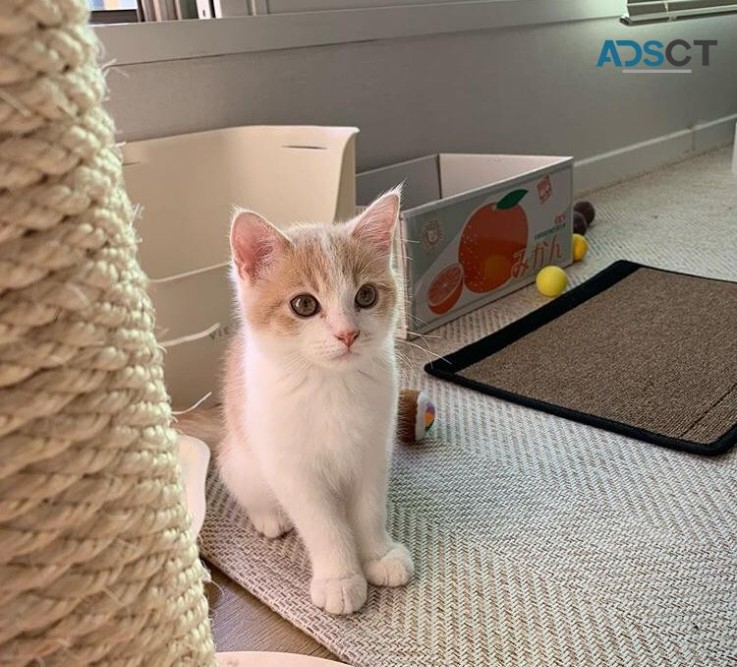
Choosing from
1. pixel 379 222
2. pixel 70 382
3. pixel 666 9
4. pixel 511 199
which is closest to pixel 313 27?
pixel 511 199

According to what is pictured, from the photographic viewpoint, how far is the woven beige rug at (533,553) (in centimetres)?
77

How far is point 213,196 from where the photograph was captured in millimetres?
1554

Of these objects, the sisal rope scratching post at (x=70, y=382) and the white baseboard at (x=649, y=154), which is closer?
the sisal rope scratching post at (x=70, y=382)

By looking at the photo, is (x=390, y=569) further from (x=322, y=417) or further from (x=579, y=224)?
(x=579, y=224)

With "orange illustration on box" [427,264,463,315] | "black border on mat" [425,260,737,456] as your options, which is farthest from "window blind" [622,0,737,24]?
"orange illustration on box" [427,264,463,315]

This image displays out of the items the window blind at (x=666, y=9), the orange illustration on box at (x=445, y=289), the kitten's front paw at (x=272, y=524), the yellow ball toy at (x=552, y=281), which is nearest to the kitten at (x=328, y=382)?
the kitten's front paw at (x=272, y=524)

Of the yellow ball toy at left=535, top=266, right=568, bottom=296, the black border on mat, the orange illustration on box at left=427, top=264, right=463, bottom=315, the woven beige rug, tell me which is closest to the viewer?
the woven beige rug

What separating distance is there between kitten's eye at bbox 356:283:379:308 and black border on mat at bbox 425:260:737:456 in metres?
0.51

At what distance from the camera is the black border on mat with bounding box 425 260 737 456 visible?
1.10m

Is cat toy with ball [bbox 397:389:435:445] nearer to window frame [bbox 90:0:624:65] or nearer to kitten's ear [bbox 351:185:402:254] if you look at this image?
kitten's ear [bbox 351:185:402:254]

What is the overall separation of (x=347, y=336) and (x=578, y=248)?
4.11 ft

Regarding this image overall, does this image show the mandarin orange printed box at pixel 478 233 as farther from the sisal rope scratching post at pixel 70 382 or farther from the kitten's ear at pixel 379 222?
the sisal rope scratching post at pixel 70 382

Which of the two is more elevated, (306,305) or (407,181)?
(306,305)

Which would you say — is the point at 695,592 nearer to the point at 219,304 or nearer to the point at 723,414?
the point at 723,414
